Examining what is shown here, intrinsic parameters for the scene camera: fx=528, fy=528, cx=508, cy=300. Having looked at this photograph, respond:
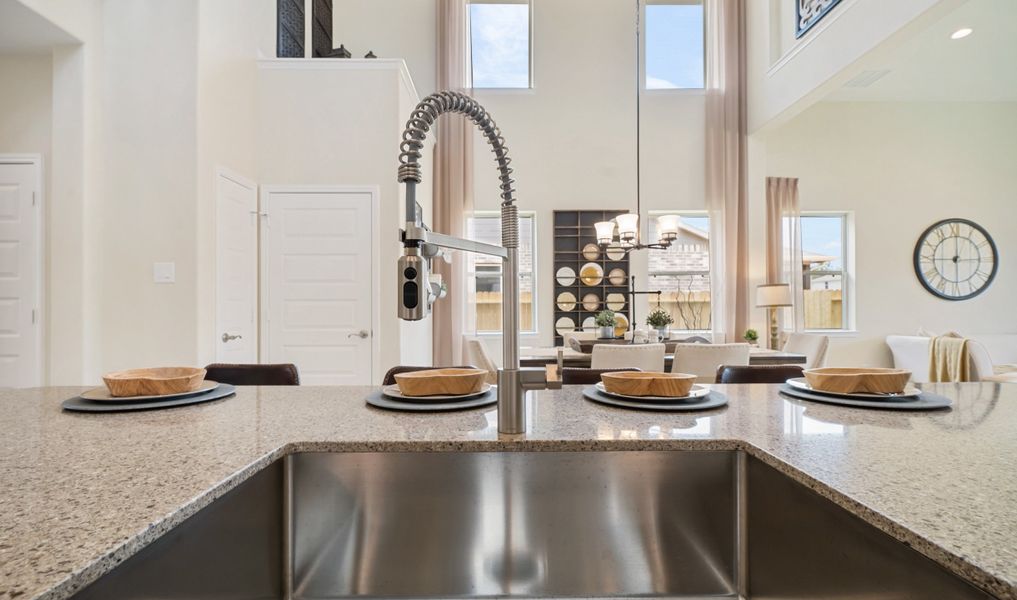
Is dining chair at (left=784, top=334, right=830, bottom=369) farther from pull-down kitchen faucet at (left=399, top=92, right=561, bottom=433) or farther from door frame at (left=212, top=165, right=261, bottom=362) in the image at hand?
door frame at (left=212, top=165, right=261, bottom=362)

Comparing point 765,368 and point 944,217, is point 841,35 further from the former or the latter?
point 765,368

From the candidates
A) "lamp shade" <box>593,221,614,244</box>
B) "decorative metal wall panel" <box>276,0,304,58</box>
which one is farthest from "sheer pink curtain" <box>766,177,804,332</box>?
"decorative metal wall panel" <box>276,0,304,58</box>

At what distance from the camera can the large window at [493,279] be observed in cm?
573

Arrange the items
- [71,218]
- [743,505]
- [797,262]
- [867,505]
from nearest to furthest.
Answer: [867,505], [743,505], [71,218], [797,262]

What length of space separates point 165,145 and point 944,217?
24.3ft

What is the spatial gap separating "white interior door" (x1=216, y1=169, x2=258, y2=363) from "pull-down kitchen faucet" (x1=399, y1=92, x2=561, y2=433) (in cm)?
289

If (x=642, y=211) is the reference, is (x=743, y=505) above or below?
below

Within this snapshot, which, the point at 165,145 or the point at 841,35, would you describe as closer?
the point at 165,145

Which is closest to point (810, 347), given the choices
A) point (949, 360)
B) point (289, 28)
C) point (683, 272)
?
point (949, 360)

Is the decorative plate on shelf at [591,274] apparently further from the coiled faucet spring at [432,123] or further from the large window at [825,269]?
the coiled faucet spring at [432,123]

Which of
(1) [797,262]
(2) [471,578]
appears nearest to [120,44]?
(2) [471,578]

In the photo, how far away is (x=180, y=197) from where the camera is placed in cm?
307

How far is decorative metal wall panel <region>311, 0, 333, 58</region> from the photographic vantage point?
15.3ft

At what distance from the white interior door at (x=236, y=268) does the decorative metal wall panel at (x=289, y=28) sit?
1.27m
